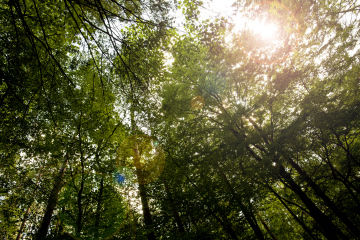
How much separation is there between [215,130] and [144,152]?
10.9 ft

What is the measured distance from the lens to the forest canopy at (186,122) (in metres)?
3.25

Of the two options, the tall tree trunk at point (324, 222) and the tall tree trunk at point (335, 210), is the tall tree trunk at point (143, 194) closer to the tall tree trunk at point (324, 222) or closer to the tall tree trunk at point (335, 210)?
the tall tree trunk at point (324, 222)

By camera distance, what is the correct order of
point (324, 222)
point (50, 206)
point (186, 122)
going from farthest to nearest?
point (186, 122) < point (50, 206) < point (324, 222)

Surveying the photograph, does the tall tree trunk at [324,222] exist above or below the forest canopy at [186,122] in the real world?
below

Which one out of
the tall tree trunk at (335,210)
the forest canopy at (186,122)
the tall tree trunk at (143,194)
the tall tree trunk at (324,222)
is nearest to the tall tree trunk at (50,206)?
the forest canopy at (186,122)

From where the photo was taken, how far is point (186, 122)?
6.88 m

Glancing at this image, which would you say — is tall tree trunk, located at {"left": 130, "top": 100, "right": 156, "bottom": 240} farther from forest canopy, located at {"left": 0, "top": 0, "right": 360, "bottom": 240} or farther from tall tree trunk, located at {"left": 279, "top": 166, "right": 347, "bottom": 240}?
tall tree trunk, located at {"left": 279, "top": 166, "right": 347, "bottom": 240}

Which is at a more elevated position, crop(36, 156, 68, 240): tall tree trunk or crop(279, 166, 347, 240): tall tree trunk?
crop(36, 156, 68, 240): tall tree trunk

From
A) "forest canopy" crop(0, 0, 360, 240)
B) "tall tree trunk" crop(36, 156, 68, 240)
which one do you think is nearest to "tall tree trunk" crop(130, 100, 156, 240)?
"forest canopy" crop(0, 0, 360, 240)

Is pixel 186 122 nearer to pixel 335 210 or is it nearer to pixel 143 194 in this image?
pixel 143 194

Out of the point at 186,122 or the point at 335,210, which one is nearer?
the point at 335,210

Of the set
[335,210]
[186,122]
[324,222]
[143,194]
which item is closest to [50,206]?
[143,194]

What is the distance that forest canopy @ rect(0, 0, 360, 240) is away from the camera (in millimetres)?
3246

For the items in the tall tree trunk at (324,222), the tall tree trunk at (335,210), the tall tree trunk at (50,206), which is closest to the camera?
the tall tree trunk at (324,222)
